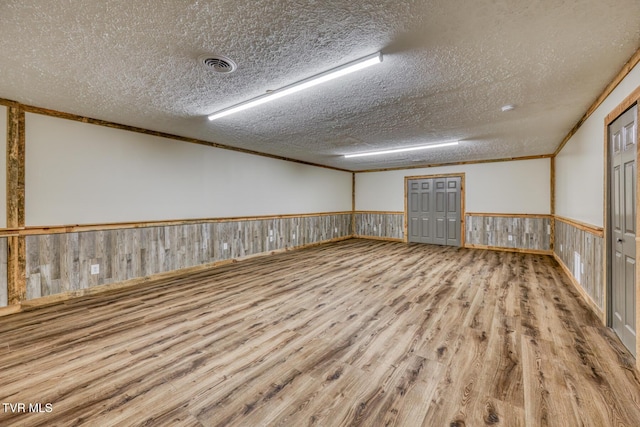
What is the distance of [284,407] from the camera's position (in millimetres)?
1588

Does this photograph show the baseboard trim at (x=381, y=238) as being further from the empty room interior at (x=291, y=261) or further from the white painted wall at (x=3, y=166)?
the white painted wall at (x=3, y=166)

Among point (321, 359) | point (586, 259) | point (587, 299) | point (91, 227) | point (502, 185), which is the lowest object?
point (321, 359)

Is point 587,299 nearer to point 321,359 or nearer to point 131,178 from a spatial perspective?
point 321,359

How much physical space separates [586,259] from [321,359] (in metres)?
3.54

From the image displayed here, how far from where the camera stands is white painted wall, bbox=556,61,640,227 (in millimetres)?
2506

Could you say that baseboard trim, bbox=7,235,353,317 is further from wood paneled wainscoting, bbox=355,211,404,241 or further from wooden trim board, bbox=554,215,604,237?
wooden trim board, bbox=554,215,604,237

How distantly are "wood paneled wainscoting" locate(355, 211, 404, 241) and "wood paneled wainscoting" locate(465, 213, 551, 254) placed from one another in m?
1.88

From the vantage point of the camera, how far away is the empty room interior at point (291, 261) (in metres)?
1.64

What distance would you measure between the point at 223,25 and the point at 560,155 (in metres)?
6.49

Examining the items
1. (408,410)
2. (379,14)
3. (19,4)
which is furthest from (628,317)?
(19,4)

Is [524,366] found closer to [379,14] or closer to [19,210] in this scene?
[379,14]

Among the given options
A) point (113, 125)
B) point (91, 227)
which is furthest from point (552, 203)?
point (91, 227)

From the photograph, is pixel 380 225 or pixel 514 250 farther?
pixel 380 225

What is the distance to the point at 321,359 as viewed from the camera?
6.81 feet
